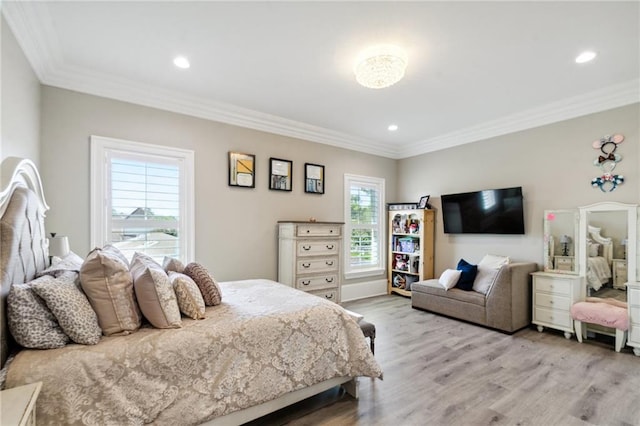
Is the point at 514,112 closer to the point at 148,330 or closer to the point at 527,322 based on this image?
the point at 527,322

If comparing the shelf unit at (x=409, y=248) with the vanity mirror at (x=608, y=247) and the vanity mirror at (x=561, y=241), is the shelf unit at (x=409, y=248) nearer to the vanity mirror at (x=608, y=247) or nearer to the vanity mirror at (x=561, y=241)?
the vanity mirror at (x=561, y=241)

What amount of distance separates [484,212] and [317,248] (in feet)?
8.32

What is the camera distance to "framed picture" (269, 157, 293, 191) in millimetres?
4191

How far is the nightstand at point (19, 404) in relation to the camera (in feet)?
3.20

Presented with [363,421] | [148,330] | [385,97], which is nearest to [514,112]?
[385,97]

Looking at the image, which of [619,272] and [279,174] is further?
[279,174]

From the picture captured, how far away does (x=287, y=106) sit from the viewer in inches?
148

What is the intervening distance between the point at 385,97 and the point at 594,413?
3.29 meters

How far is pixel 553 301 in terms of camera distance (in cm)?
350

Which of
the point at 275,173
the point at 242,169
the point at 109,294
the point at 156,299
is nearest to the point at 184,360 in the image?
the point at 156,299

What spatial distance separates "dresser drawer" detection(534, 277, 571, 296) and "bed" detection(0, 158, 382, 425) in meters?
2.74

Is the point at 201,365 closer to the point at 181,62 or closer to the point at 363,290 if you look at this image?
the point at 181,62

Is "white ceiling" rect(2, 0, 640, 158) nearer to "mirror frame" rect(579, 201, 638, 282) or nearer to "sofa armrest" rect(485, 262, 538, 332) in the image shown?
"mirror frame" rect(579, 201, 638, 282)

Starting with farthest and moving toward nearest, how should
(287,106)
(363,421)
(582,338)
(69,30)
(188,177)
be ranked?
(287,106)
(188,177)
(582,338)
(69,30)
(363,421)
